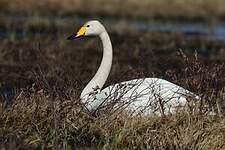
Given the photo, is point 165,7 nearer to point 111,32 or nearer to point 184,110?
point 111,32

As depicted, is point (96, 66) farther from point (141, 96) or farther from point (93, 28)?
point (141, 96)

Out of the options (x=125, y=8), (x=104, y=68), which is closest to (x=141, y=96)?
(x=104, y=68)

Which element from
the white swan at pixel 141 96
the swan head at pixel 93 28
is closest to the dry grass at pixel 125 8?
the swan head at pixel 93 28

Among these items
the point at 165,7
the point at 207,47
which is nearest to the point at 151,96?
the point at 207,47

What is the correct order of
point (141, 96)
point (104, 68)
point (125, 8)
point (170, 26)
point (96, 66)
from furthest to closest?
point (125, 8)
point (170, 26)
point (96, 66)
point (104, 68)
point (141, 96)

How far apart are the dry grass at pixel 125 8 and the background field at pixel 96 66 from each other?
4cm

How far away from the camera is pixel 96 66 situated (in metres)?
15.1

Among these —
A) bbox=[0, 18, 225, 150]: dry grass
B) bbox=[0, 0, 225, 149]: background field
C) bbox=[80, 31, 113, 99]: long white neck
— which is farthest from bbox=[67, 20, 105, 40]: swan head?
bbox=[0, 18, 225, 150]: dry grass

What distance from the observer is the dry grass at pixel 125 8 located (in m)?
28.8

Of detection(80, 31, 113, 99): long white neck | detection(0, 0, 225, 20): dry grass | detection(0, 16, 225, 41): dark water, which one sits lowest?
detection(0, 16, 225, 41): dark water

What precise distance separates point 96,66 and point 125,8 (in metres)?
Result: 16.1

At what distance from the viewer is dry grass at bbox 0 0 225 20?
94.5 ft

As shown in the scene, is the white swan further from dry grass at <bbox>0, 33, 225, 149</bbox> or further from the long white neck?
dry grass at <bbox>0, 33, 225, 149</bbox>

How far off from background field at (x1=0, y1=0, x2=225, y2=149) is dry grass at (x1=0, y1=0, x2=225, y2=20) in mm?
40
